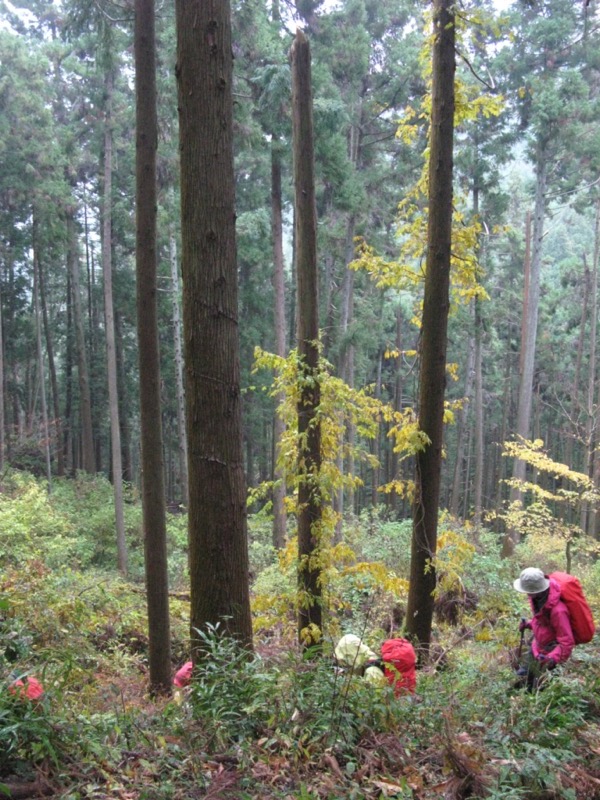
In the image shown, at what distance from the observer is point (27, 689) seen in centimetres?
296

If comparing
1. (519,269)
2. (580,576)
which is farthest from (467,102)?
(519,269)

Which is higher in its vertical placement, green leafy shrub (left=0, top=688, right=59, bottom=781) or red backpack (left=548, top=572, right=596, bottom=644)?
green leafy shrub (left=0, top=688, right=59, bottom=781)

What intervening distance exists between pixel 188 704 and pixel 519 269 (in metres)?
31.4

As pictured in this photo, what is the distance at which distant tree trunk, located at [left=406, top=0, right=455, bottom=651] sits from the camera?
6102 millimetres

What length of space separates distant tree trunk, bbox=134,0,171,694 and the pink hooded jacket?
405 cm

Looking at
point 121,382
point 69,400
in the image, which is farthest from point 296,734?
point 69,400

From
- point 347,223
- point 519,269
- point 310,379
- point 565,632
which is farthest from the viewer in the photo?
point 519,269

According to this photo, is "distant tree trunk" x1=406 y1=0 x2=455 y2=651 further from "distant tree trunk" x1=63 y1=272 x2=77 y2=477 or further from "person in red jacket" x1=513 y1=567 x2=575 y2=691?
"distant tree trunk" x1=63 y1=272 x2=77 y2=477

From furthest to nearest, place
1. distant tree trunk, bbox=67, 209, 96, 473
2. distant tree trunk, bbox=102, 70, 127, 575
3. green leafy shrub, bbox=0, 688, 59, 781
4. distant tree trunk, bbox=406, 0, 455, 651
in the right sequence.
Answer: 1. distant tree trunk, bbox=67, 209, 96, 473
2. distant tree trunk, bbox=102, 70, 127, 575
3. distant tree trunk, bbox=406, 0, 455, 651
4. green leafy shrub, bbox=0, 688, 59, 781

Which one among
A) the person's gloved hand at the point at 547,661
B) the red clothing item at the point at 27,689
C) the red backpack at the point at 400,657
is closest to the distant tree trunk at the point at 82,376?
the red backpack at the point at 400,657

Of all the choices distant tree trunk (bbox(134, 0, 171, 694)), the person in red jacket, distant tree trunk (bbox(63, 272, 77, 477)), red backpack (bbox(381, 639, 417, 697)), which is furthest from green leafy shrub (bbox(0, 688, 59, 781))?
distant tree trunk (bbox(63, 272, 77, 477))

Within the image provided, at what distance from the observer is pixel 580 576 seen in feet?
46.9

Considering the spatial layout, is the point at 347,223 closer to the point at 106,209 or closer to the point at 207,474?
the point at 106,209

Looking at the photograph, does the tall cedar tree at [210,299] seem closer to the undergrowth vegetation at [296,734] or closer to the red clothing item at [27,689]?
the undergrowth vegetation at [296,734]
